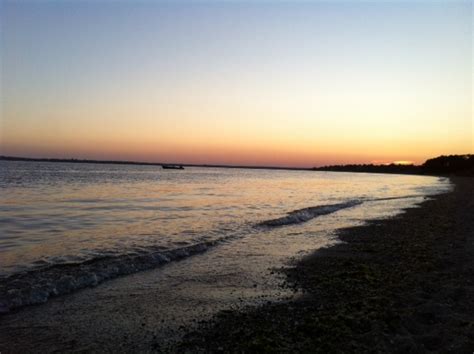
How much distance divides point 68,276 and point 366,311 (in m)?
7.11

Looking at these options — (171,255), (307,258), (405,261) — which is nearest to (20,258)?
(171,255)

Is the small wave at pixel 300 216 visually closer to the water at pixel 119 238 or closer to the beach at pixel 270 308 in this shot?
the water at pixel 119 238

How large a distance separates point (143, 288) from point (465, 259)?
29.7ft

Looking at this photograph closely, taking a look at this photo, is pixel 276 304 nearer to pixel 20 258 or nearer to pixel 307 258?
pixel 307 258

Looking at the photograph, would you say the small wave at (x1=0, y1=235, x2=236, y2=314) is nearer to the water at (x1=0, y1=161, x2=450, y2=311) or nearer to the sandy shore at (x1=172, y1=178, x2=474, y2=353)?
the water at (x1=0, y1=161, x2=450, y2=311)

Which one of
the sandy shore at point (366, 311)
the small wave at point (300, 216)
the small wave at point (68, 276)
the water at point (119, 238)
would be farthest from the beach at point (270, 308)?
the small wave at point (300, 216)

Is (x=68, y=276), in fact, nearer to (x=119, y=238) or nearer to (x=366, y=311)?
(x=119, y=238)

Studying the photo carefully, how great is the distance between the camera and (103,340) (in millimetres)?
5934

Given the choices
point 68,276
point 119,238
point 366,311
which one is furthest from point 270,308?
point 119,238

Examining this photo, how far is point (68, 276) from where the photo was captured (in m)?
9.09

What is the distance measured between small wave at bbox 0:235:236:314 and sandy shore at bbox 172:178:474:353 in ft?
13.2

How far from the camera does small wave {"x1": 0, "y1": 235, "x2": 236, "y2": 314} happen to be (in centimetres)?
784

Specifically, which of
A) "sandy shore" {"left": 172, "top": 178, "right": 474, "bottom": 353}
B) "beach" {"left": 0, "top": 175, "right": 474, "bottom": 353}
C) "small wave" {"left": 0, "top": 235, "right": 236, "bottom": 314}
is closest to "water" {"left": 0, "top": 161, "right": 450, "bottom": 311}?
"small wave" {"left": 0, "top": 235, "right": 236, "bottom": 314}

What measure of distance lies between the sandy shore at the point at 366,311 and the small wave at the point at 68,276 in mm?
4026
